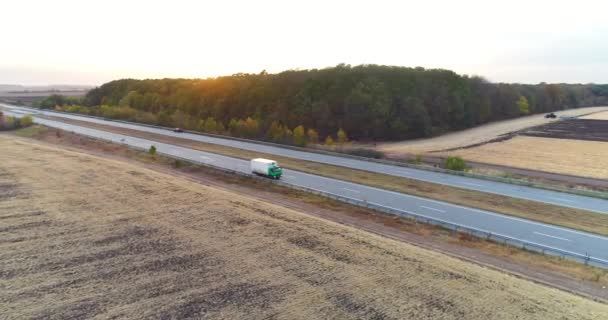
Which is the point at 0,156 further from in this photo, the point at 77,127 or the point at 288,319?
the point at 288,319

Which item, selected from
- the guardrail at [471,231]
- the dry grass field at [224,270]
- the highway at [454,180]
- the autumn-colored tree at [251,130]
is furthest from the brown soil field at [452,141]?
the dry grass field at [224,270]

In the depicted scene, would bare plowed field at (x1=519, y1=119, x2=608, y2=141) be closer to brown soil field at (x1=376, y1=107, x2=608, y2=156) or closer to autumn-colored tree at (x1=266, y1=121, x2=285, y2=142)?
brown soil field at (x1=376, y1=107, x2=608, y2=156)

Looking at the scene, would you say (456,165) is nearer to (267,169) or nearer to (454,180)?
(454,180)

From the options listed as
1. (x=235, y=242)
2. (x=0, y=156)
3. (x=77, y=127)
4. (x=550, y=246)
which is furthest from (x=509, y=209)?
(x=77, y=127)

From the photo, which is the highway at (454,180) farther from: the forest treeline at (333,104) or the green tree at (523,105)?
the green tree at (523,105)

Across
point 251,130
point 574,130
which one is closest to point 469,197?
point 251,130

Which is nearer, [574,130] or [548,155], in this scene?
[548,155]
